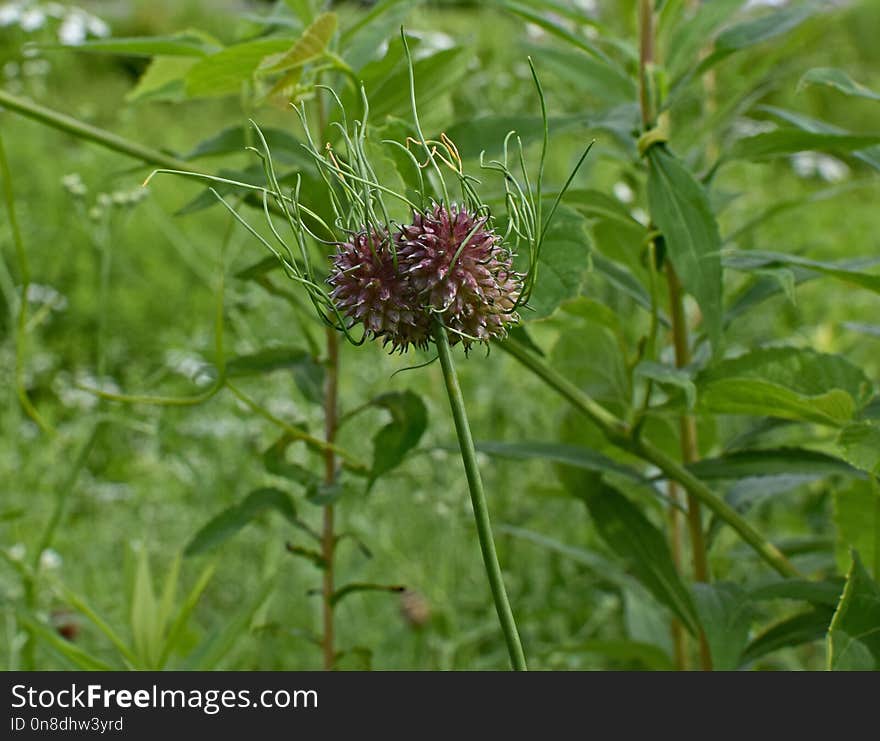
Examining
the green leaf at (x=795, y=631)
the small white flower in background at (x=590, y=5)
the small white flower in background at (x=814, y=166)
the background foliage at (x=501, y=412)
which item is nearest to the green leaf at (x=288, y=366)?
the background foliage at (x=501, y=412)

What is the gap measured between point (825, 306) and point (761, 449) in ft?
5.61

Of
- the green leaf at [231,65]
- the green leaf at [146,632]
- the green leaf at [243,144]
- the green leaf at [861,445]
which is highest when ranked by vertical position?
the green leaf at [243,144]

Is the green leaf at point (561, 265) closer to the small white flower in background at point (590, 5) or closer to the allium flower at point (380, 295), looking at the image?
the allium flower at point (380, 295)

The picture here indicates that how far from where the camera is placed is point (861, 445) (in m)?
0.54

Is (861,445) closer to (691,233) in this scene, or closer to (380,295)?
(691,233)

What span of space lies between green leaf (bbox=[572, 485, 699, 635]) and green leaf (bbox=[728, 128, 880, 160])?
0.79ft

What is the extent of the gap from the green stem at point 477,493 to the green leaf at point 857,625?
0.83 feet

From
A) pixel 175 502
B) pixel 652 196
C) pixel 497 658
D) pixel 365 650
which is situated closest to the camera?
pixel 652 196

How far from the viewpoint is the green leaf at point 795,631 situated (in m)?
0.67

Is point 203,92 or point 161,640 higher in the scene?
point 203,92

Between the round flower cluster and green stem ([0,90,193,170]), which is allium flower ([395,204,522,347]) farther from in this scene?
green stem ([0,90,193,170])
